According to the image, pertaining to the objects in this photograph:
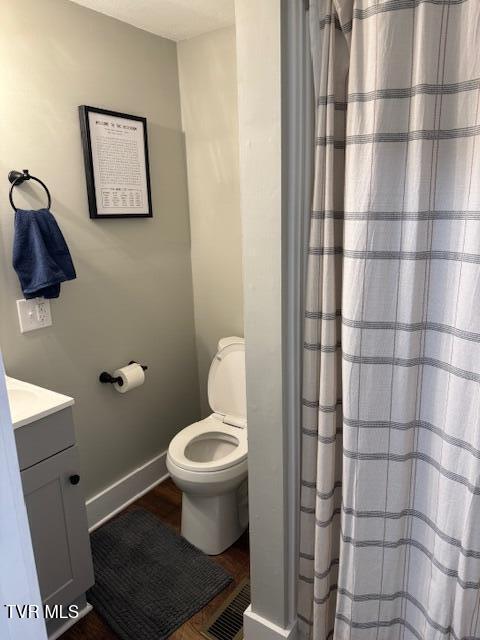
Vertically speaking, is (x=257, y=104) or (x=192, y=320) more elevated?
(x=257, y=104)

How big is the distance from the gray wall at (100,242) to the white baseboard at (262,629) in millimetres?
990

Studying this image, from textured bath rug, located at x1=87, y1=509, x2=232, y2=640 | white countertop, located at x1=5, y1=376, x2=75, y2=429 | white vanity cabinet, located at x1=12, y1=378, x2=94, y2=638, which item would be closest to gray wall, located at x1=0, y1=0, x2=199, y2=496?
white countertop, located at x1=5, y1=376, x2=75, y2=429

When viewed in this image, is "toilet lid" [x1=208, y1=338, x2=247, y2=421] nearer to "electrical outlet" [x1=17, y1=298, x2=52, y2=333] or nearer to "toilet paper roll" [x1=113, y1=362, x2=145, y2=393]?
"toilet paper roll" [x1=113, y1=362, x2=145, y2=393]

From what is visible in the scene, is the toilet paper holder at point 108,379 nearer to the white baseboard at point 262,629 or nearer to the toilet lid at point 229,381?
the toilet lid at point 229,381

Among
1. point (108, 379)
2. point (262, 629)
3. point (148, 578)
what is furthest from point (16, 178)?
point (262, 629)

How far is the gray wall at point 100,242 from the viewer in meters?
1.68

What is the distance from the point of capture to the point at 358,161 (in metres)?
1.00

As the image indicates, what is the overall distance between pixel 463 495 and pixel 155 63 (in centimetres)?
223

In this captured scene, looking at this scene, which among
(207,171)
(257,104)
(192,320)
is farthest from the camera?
(192,320)

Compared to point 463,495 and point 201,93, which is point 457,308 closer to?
point 463,495

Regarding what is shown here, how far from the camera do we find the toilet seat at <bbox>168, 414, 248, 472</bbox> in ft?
6.18

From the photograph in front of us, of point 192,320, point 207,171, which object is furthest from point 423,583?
point 207,171

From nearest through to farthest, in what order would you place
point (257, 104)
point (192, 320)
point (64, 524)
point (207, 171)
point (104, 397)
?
1. point (257, 104)
2. point (64, 524)
3. point (104, 397)
4. point (207, 171)
5. point (192, 320)

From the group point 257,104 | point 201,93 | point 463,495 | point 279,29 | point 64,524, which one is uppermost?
point 201,93
